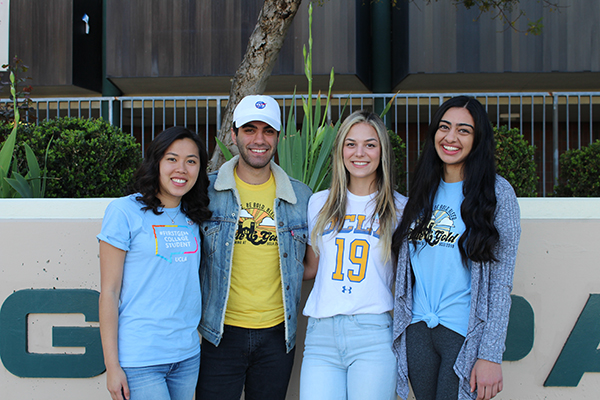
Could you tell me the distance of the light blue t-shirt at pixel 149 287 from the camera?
1814mm

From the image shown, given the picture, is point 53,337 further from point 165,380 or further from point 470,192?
point 470,192

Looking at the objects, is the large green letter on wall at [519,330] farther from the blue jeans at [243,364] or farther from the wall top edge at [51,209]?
the wall top edge at [51,209]

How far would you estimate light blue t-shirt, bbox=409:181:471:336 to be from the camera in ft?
6.01

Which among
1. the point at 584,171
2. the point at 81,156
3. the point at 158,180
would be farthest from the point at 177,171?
the point at 584,171

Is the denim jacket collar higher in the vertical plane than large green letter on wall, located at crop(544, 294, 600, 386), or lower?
higher

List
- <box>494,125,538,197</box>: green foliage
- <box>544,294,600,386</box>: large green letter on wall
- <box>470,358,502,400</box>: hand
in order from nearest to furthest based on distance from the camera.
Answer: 1. <box>470,358,502,400</box>: hand
2. <box>544,294,600,386</box>: large green letter on wall
3. <box>494,125,538,197</box>: green foliage

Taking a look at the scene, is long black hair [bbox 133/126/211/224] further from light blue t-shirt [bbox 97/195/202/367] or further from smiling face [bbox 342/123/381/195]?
smiling face [bbox 342/123/381/195]

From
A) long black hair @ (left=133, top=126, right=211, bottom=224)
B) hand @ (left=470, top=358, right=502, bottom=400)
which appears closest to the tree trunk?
long black hair @ (left=133, top=126, right=211, bottom=224)

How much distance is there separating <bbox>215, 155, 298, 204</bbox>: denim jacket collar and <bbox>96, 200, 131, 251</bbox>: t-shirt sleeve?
1.64 feet

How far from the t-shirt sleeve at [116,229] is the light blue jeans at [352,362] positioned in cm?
92

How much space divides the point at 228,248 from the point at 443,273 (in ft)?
3.19

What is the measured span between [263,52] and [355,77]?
180 inches

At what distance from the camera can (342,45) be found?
807 cm

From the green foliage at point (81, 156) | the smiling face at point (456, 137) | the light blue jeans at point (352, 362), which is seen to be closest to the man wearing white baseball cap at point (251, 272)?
the light blue jeans at point (352, 362)
